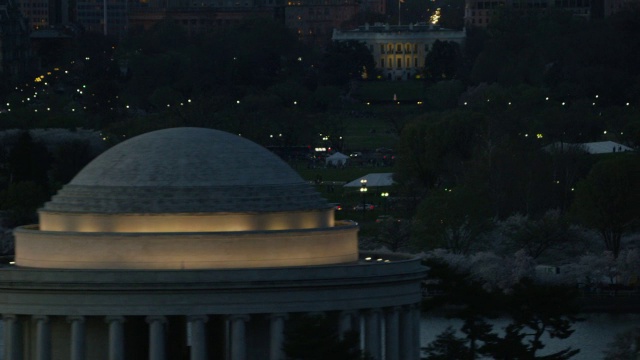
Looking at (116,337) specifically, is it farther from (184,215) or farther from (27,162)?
(27,162)

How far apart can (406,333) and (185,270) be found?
5573mm

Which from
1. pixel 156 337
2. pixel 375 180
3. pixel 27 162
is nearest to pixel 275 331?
pixel 156 337

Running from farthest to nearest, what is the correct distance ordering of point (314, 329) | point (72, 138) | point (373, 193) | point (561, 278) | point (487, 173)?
point (72, 138)
point (373, 193)
point (487, 173)
point (561, 278)
point (314, 329)

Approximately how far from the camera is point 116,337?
6869cm

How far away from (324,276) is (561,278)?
2305 inches

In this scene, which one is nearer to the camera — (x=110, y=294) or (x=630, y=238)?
(x=110, y=294)

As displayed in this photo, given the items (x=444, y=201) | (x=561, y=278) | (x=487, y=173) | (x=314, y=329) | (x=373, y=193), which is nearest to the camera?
(x=314, y=329)

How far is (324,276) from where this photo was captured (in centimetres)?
6912

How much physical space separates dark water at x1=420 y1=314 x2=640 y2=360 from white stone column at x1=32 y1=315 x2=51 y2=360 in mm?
28311

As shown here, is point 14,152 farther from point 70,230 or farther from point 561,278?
point 70,230

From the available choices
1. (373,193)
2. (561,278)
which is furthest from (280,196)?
(373,193)

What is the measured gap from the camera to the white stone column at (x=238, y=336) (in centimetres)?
6869

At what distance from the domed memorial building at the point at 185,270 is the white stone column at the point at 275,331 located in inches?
0.8

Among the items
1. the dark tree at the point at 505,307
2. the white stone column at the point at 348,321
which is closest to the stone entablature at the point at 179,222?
the white stone column at the point at 348,321
